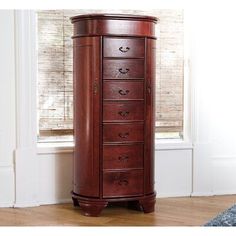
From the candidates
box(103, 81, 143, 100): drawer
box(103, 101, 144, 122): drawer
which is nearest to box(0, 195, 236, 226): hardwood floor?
box(103, 101, 144, 122): drawer

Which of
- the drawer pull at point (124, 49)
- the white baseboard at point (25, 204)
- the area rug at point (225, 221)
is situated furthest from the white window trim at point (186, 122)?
the area rug at point (225, 221)

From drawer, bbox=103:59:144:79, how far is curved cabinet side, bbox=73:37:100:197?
6 cm

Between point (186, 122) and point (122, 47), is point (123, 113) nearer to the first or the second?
point (122, 47)

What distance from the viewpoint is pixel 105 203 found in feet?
→ 10.6

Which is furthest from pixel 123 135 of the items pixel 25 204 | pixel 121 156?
pixel 25 204

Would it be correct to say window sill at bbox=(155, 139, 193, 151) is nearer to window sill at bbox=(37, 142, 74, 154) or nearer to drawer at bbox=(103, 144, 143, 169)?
drawer at bbox=(103, 144, 143, 169)

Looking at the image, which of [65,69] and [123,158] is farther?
[65,69]

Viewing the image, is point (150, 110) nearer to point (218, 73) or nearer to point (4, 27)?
point (218, 73)

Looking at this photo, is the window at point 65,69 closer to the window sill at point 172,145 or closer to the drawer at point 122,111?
the window sill at point 172,145

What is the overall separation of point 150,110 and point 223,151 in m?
0.98

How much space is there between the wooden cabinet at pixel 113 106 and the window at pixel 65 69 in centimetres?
38

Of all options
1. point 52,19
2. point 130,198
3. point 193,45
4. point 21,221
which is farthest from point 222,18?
point 21,221

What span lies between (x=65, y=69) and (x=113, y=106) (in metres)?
0.68

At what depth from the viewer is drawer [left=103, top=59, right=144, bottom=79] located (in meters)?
3.17
